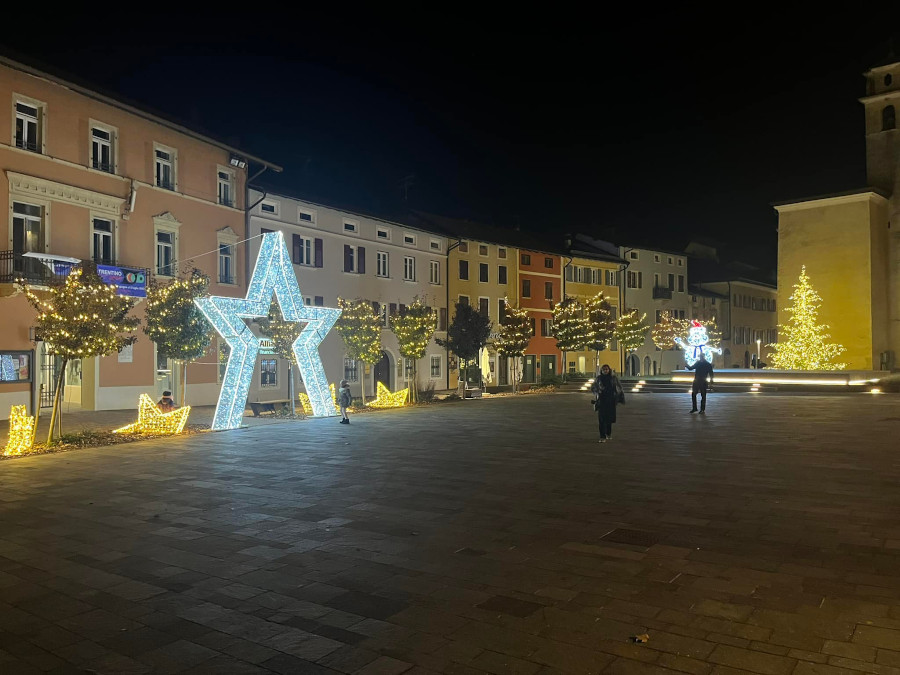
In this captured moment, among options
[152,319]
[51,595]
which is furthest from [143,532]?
[152,319]

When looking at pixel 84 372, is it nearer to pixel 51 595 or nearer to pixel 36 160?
pixel 36 160

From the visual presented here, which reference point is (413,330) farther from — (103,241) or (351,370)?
(103,241)

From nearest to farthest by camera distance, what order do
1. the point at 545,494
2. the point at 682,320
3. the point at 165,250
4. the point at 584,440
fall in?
the point at 545,494, the point at 584,440, the point at 165,250, the point at 682,320

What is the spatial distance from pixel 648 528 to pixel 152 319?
18.4m

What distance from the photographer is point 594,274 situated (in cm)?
5675

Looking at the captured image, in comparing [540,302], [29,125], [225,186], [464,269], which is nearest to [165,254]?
[225,186]

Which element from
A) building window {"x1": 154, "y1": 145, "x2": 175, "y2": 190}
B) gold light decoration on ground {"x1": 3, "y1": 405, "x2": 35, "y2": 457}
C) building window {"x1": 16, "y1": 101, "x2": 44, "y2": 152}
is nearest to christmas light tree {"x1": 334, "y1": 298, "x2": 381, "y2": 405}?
building window {"x1": 154, "y1": 145, "x2": 175, "y2": 190}

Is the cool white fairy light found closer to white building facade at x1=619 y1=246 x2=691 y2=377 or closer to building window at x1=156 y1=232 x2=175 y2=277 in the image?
building window at x1=156 y1=232 x2=175 y2=277

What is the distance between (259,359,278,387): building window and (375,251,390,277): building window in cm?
908

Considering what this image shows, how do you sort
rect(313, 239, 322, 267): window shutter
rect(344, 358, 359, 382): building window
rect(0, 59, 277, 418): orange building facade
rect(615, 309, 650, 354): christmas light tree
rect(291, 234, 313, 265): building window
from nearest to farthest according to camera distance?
rect(0, 59, 277, 418): orange building facade < rect(291, 234, 313, 265): building window < rect(313, 239, 322, 267): window shutter < rect(344, 358, 359, 382): building window < rect(615, 309, 650, 354): christmas light tree

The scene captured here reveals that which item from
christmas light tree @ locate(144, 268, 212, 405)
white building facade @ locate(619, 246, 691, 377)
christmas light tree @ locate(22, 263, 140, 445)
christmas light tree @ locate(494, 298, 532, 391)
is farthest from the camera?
white building facade @ locate(619, 246, 691, 377)

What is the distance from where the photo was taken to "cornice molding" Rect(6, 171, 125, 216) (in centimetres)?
2197

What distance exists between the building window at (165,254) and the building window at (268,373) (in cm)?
645

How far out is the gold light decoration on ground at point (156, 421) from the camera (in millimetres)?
18188
